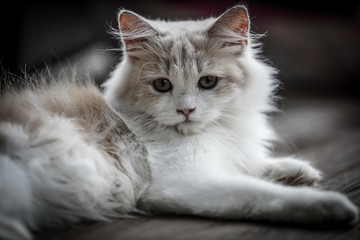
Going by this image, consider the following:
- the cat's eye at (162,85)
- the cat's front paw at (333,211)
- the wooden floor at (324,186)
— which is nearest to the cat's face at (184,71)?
the cat's eye at (162,85)

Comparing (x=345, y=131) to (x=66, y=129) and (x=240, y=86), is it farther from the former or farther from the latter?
(x=66, y=129)

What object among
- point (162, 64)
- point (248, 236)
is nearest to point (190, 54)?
point (162, 64)

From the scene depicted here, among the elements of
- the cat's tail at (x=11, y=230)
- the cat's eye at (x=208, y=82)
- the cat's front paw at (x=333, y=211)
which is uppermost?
the cat's eye at (x=208, y=82)

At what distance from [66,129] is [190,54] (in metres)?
0.52

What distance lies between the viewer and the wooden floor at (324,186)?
46.1 inches

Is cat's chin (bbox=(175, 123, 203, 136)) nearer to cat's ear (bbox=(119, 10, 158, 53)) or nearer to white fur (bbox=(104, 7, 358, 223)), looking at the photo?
white fur (bbox=(104, 7, 358, 223))

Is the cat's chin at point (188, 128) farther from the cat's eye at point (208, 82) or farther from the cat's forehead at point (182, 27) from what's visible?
the cat's forehead at point (182, 27)

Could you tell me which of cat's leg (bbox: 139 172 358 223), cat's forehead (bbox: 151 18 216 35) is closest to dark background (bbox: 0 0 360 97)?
cat's forehead (bbox: 151 18 216 35)

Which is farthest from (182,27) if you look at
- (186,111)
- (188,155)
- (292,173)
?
(292,173)

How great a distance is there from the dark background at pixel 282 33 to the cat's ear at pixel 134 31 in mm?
2023

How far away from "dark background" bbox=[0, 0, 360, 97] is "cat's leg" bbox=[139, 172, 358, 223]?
95.6 inches

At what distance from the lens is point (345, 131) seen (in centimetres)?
251

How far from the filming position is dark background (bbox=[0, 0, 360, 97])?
3.72 metres

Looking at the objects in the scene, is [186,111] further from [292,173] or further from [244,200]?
[292,173]
